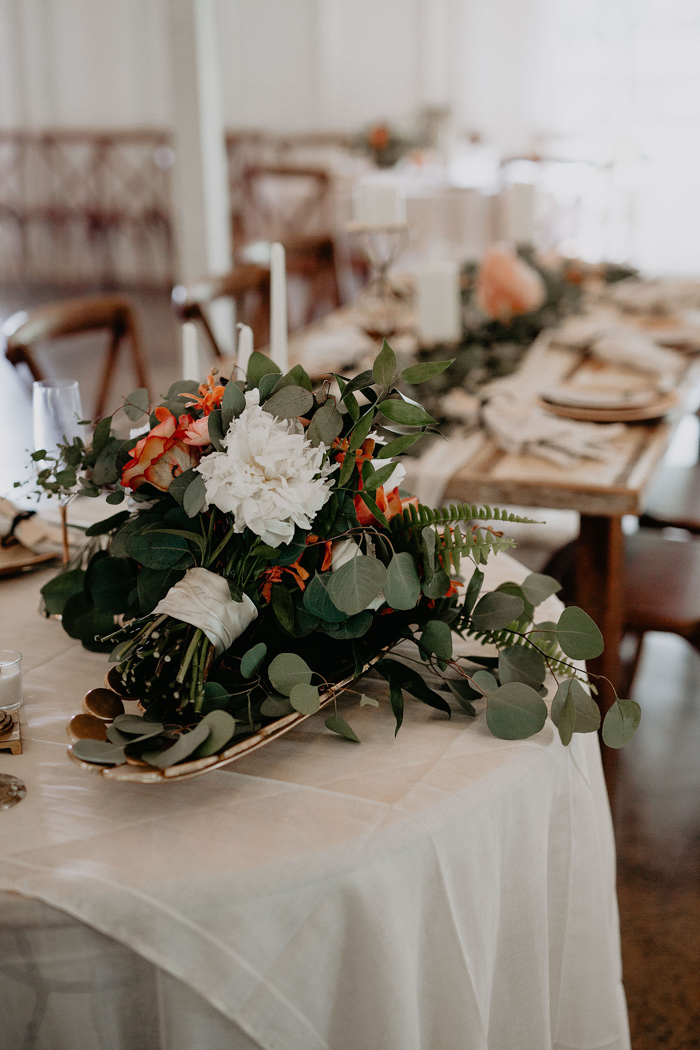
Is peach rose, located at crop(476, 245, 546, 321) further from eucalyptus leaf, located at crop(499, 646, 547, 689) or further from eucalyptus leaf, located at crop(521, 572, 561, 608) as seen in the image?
eucalyptus leaf, located at crop(499, 646, 547, 689)

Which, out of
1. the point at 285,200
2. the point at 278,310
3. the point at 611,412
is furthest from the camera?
the point at 285,200

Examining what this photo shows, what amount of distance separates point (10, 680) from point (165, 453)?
27 centimetres

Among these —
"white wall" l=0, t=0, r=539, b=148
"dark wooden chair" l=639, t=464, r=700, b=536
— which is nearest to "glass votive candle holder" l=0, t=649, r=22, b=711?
"dark wooden chair" l=639, t=464, r=700, b=536

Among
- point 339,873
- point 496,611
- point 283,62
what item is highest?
point 283,62

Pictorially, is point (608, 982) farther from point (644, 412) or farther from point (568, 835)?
point (644, 412)

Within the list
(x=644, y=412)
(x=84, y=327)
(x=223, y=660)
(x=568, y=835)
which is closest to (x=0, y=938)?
(x=223, y=660)

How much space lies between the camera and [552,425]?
Result: 179 centimetres

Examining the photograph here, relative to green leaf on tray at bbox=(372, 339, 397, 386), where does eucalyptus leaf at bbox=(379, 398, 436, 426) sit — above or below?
below

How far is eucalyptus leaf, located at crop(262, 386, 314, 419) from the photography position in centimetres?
86

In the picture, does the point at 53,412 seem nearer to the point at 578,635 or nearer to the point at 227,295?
the point at 578,635

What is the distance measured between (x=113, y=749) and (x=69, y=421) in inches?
20.3

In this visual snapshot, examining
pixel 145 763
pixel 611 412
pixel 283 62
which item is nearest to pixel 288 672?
pixel 145 763

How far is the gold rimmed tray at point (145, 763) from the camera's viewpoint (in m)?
0.76

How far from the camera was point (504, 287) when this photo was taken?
2.38 meters
